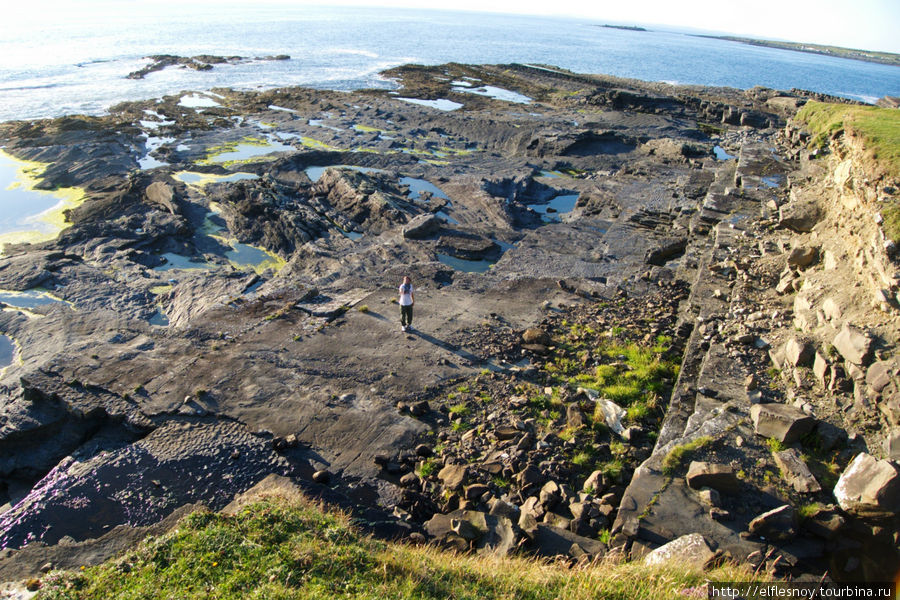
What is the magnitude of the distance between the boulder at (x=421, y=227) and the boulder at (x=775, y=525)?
1359 centimetres

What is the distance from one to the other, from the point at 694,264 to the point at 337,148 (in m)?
21.6

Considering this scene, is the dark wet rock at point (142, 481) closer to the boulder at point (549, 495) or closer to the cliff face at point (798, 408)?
the boulder at point (549, 495)

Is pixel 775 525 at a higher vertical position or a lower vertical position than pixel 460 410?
higher

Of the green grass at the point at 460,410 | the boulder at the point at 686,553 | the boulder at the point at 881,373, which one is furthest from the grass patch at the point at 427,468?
the boulder at the point at 881,373

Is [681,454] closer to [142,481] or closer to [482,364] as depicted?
[482,364]

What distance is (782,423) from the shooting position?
7.08m

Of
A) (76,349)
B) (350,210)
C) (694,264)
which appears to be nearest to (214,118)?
(350,210)

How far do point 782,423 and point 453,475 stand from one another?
4885 mm

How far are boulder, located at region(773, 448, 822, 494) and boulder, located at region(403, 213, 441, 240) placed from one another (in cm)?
1296

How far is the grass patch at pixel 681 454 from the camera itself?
6.91m

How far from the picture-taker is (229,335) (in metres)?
11.7

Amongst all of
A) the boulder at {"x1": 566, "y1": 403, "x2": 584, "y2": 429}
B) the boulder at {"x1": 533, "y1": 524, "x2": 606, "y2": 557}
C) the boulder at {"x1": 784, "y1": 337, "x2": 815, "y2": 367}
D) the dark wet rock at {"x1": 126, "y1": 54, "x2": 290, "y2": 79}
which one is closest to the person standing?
the boulder at {"x1": 566, "y1": 403, "x2": 584, "y2": 429}

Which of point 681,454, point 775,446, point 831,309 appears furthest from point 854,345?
point 681,454

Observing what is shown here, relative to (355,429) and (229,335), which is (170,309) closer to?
(229,335)
